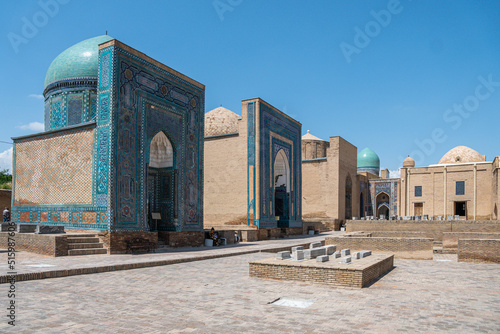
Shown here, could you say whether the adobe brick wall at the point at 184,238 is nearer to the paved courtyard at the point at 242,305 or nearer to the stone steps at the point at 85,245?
the stone steps at the point at 85,245

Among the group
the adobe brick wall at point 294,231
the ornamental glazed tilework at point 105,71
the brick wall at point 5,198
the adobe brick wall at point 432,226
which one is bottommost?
the adobe brick wall at point 294,231

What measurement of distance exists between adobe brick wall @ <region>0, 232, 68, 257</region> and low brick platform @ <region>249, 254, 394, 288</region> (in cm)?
560

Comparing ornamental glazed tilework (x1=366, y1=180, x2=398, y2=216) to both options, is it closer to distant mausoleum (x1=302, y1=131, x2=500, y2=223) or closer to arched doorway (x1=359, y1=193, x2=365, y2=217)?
distant mausoleum (x1=302, y1=131, x2=500, y2=223)

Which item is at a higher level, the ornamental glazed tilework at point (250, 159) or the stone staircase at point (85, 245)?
the ornamental glazed tilework at point (250, 159)

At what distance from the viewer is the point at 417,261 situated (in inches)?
446

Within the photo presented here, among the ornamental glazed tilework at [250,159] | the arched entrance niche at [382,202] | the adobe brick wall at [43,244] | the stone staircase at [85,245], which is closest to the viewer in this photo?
the adobe brick wall at [43,244]

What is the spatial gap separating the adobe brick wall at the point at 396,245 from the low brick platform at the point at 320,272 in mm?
4423

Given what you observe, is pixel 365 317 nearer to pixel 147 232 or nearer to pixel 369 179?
pixel 147 232

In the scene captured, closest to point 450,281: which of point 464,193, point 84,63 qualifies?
point 84,63

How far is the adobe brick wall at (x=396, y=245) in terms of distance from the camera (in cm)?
1183

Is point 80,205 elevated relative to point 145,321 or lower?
elevated

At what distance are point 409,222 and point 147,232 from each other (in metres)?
13.5

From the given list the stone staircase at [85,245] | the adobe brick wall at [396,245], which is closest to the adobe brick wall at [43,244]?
the stone staircase at [85,245]

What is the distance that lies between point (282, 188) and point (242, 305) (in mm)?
18367
